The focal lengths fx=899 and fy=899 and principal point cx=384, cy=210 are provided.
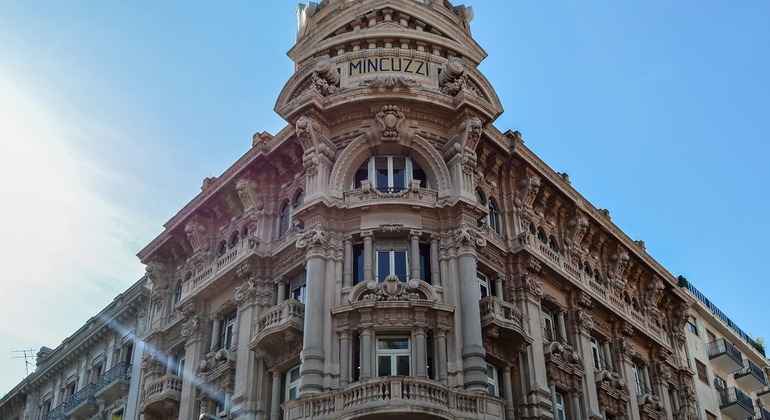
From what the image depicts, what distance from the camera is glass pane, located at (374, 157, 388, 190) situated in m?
33.7

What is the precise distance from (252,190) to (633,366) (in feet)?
61.5

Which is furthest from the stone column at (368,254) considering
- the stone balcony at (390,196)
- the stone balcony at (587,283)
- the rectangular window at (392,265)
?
the stone balcony at (587,283)

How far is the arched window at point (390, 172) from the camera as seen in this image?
33.7 m

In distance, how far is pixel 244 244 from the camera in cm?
3634

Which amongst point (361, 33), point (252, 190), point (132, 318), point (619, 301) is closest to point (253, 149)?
point (252, 190)

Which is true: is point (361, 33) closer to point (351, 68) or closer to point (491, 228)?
point (351, 68)

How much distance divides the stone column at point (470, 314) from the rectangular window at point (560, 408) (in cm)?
520

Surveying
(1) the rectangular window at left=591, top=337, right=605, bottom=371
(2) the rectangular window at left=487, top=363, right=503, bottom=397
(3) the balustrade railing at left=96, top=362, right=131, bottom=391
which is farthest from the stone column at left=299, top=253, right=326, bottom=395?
(3) the balustrade railing at left=96, top=362, right=131, bottom=391

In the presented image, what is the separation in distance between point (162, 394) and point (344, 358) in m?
10.5

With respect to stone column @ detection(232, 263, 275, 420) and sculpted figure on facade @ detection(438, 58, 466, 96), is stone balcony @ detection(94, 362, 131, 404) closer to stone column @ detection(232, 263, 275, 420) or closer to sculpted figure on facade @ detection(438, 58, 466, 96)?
stone column @ detection(232, 263, 275, 420)

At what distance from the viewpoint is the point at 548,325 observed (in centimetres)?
3619

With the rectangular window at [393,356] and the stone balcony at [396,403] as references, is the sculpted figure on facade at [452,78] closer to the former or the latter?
the rectangular window at [393,356]

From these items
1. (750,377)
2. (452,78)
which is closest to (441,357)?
(452,78)

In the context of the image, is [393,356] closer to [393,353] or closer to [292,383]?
[393,353]
